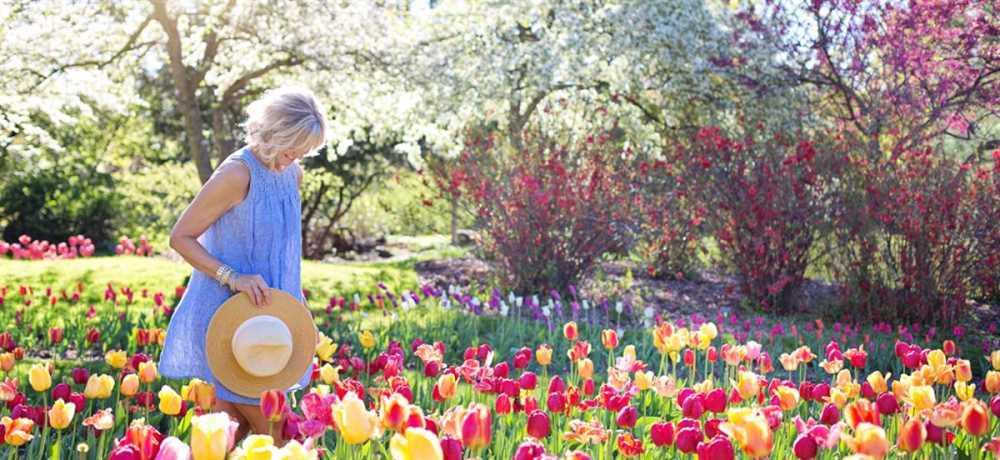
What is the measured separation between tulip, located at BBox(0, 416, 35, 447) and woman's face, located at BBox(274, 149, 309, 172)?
106cm

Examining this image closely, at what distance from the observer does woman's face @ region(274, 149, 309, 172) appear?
9.51 feet

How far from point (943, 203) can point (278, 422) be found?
5.21 m

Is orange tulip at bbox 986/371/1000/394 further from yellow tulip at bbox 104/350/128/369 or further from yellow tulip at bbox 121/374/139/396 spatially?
yellow tulip at bbox 104/350/128/369

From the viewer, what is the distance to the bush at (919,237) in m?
6.44

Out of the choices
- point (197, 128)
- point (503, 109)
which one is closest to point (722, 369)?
point (197, 128)

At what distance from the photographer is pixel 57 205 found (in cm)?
1344

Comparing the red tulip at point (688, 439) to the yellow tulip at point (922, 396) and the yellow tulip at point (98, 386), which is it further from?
the yellow tulip at point (98, 386)

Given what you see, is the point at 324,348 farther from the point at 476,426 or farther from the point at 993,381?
the point at 993,381

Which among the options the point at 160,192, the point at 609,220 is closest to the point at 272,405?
the point at 609,220

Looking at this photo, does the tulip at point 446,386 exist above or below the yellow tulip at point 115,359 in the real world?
above

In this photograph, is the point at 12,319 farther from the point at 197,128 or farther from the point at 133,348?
the point at 197,128

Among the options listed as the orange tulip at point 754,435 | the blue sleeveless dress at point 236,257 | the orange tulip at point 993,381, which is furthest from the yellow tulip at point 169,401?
the orange tulip at point 993,381

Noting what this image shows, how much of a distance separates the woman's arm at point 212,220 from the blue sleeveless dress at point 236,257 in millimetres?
45

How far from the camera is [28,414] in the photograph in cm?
258
